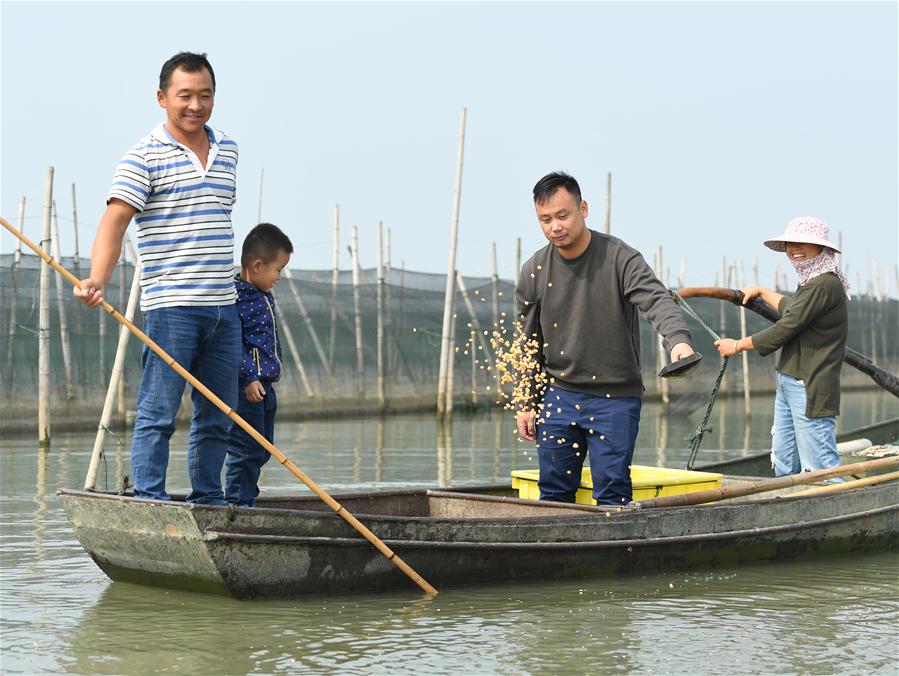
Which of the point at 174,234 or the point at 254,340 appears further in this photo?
the point at 254,340

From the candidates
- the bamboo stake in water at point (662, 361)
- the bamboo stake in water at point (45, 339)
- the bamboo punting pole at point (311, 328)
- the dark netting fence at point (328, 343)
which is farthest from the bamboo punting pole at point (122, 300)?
the bamboo stake in water at point (662, 361)

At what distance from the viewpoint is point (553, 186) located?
641 cm

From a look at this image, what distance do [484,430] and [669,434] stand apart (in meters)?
2.38

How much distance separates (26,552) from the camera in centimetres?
722

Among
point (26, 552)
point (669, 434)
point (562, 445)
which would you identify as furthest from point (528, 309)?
point (669, 434)

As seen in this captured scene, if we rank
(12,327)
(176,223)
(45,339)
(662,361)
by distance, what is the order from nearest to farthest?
(176,223)
(45,339)
(12,327)
(662,361)

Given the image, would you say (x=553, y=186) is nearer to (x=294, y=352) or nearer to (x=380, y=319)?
(x=294, y=352)

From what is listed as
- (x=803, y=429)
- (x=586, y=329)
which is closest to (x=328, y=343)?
(x=803, y=429)

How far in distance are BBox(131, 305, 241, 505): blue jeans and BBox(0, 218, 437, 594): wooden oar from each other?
5.0 inches

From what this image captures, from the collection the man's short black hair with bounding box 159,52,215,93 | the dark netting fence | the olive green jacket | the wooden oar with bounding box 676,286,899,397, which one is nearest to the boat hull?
the olive green jacket

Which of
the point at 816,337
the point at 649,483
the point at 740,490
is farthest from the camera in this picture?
the point at 816,337

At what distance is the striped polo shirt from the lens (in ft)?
18.8

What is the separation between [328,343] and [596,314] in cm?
1411

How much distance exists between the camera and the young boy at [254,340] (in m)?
6.50
